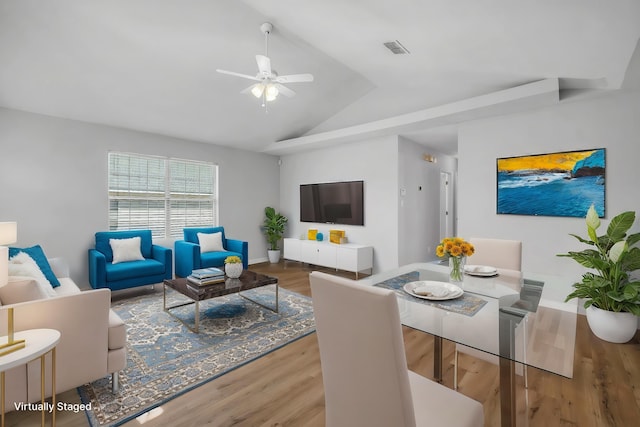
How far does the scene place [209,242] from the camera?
4.88 metres

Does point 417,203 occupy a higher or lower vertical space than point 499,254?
higher

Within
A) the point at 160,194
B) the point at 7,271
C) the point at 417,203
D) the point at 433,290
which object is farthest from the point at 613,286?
the point at 160,194

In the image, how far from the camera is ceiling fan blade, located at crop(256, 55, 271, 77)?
261cm

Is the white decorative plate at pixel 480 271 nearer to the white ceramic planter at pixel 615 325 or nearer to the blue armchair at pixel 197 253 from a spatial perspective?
the white ceramic planter at pixel 615 325

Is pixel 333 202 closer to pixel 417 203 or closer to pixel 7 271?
pixel 417 203

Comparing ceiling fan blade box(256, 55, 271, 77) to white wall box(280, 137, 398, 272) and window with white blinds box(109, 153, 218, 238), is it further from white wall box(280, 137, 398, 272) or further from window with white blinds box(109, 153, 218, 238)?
window with white blinds box(109, 153, 218, 238)

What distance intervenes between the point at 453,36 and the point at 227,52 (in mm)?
2399

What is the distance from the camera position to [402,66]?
3.34m

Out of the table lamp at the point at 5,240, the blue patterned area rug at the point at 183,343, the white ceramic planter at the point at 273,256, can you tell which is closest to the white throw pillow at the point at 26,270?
the table lamp at the point at 5,240

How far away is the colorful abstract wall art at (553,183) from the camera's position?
10.4 ft

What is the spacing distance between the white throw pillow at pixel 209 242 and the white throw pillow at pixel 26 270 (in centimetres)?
231

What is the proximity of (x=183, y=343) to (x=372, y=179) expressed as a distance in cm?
383

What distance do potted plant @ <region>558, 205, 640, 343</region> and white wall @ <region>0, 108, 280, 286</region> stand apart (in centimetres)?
587

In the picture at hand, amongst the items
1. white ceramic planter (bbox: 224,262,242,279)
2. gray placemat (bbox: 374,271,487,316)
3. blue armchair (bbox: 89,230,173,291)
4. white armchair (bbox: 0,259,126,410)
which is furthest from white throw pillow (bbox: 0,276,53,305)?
gray placemat (bbox: 374,271,487,316)
